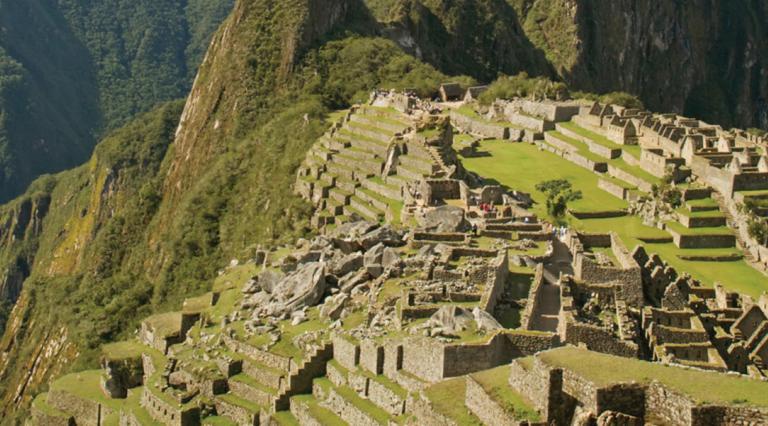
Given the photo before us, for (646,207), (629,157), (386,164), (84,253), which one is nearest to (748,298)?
(646,207)

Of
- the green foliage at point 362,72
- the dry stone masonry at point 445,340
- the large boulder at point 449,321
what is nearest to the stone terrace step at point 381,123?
the dry stone masonry at point 445,340

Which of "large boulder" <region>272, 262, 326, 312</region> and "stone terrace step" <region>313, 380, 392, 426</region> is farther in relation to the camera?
"large boulder" <region>272, 262, 326, 312</region>

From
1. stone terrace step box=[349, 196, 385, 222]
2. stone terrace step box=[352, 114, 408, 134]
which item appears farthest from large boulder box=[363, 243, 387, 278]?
stone terrace step box=[352, 114, 408, 134]

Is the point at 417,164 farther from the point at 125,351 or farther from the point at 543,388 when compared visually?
the point at 543,388

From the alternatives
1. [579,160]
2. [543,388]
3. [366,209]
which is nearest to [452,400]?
[543,388]

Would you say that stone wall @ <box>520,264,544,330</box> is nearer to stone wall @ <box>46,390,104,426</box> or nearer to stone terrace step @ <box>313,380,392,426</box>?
stone terrace step @ <box>313,380,392,426</box>

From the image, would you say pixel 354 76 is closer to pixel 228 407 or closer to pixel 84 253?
pixel 84 253

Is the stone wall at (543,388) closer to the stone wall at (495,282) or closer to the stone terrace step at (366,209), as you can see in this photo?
the stone wall at (495,282)

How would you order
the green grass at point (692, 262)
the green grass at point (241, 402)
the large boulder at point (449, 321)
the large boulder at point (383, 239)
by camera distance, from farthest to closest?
the green grass at point (692, 262) → the large boulder at point (383, 239) → the green grass at point (241, 402) → the large boulder at point (449, 321)
